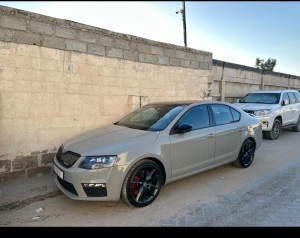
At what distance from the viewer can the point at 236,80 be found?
32.6ft

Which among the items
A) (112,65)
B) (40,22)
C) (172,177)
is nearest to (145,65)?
(112,65)

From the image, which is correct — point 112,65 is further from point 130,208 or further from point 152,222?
point 152,222

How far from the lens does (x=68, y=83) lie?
469 centimetres

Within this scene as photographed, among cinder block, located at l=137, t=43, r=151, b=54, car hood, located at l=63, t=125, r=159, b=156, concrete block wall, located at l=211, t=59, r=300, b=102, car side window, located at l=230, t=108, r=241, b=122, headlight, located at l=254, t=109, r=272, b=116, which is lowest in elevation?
car hood, located at l=63, t=125, r=159, b=156

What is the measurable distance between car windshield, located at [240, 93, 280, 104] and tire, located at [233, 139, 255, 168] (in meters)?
3.82

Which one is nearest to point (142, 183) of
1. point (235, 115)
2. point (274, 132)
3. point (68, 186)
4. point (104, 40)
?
point (68, 186)

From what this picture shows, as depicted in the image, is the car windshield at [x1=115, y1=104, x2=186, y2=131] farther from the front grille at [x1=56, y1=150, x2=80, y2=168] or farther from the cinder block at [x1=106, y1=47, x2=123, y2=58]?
the cinder block at [x1=106, y1=47, x2=123, y2=58]

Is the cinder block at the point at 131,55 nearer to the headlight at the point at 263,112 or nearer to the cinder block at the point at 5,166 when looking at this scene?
the cinder block at the point at 5,166

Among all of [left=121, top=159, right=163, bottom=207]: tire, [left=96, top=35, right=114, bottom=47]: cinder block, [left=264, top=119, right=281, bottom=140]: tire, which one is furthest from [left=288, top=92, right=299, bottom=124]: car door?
[left=121, top=159, right=163, bottom=207]: tire

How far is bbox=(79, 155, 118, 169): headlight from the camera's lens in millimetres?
2781

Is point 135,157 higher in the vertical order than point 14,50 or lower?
lower

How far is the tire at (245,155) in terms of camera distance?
4.49m

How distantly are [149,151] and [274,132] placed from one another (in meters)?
6.08

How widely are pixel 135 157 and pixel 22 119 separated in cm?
261
